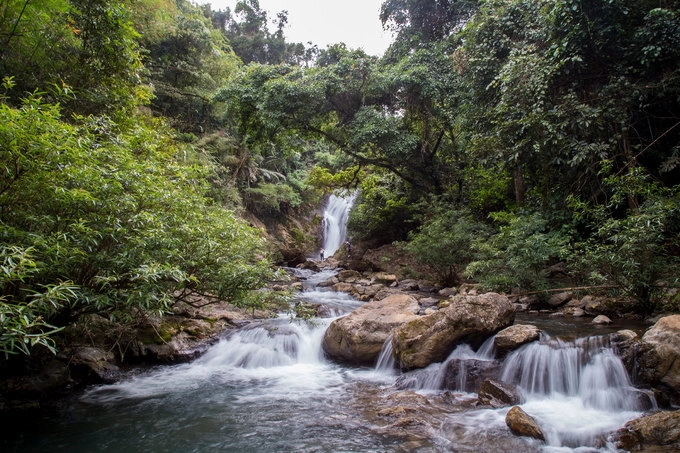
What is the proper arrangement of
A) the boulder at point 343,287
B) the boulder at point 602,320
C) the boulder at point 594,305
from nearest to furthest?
1. the boulder at point 602,320
2. the boulder at point 594,305
3. the boulder at point 343,287

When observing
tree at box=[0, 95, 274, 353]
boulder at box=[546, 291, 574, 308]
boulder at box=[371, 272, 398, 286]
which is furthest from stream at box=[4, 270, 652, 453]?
boulder at box=[371, 272, 398, 286]

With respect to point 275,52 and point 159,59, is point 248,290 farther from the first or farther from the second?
point 275,52

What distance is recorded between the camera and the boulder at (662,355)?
14.5 feet

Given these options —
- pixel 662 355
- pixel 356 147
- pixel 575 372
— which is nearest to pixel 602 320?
pixel 575 372

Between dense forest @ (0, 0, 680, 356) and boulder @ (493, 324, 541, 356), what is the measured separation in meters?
2.06

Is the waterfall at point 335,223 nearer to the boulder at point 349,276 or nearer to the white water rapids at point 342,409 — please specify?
the boulder at point 349,276

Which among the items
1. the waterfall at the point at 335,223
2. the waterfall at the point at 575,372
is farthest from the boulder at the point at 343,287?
the waterfall at the point at 335,223

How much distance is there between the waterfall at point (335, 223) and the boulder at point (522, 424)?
2366cm

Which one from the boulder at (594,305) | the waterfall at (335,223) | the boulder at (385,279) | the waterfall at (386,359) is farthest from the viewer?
the waterfall at (335,223)

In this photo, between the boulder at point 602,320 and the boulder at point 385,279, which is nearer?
the boulder at point 602,320

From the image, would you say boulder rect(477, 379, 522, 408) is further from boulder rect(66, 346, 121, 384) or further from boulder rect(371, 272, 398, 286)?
boulder rect(371, 272, 398, 286)

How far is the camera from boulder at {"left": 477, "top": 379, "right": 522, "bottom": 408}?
506cm

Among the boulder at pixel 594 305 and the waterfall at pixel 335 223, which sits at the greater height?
the waterfall at pixel 335 223

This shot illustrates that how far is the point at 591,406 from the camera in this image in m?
4.80
